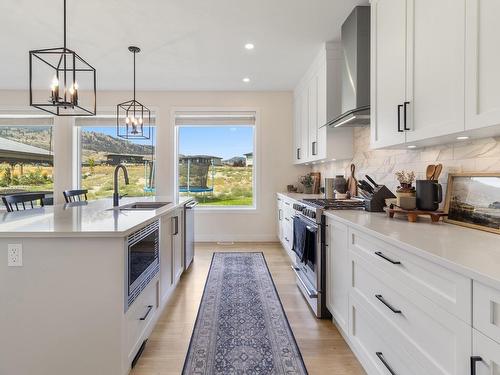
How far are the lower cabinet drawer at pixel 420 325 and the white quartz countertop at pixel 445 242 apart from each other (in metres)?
0.20

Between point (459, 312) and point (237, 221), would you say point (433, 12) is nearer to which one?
point (459, 312)

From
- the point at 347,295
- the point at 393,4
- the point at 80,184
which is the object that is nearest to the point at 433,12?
the point at 393,4

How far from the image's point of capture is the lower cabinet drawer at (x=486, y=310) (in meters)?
0.80

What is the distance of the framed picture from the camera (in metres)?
1.46

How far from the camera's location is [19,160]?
200 inches

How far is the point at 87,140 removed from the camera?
5.20m

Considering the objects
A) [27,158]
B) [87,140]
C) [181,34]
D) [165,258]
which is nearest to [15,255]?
[165,258]

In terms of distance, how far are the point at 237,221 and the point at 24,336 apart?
12.4 feet

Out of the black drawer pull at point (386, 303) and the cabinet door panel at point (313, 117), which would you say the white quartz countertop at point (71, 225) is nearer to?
the black drawer pull at point (386, 303)

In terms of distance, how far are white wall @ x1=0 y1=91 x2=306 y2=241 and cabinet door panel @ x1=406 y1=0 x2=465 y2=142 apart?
11.0 ft

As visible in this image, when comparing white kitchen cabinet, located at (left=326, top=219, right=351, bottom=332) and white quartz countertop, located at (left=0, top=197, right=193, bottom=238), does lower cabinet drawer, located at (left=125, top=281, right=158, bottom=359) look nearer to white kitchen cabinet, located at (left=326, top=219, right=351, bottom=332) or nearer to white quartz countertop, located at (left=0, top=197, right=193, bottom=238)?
white quartz countertop, located at (left=0, top=197, right=193, bottom=238)

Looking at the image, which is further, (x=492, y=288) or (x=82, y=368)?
(x=82, y=368)

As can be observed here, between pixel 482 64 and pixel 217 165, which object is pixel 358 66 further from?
pixel 217 165

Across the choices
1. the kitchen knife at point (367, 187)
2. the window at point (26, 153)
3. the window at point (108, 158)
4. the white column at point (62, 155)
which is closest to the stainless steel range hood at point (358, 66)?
the kitchen knife at point (367, 187)
